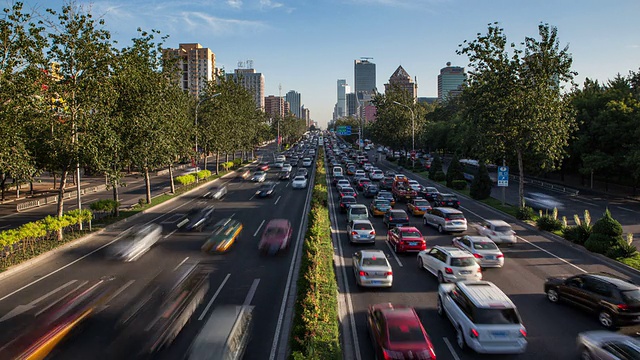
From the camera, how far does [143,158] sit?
31.2 metres

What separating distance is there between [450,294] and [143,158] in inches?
1049

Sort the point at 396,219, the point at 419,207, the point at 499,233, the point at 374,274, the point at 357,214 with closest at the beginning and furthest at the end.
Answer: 1. the point at 374,274
2. the point at 499,233
3. the point at 396,219
4. the point at 357,214
5. the point at 419,207

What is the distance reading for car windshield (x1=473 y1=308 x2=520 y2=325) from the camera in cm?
1034

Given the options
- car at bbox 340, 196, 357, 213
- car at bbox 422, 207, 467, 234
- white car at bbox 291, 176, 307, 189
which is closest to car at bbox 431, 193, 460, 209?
car at bbox 422, 207, 467, 234

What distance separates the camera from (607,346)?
9.23m

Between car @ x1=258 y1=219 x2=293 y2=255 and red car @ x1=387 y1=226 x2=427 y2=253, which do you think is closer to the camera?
red car @ x1=387 y1=226 x2=427 y2=253

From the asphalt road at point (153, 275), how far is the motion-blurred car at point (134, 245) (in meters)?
0.44

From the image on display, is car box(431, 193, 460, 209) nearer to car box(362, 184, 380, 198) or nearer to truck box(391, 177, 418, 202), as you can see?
truck box(391, 177, 418, 202)

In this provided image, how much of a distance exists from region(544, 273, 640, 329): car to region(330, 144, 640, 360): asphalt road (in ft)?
1.37

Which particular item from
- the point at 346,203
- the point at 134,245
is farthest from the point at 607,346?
the point at 346,203

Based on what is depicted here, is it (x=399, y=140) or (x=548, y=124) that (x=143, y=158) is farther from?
(x=399, y=140)

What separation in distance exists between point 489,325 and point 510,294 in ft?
18.2

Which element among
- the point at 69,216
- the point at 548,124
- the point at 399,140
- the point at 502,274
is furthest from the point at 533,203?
the point at 399,140

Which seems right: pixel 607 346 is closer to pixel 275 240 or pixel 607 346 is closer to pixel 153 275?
pixel 275 240
